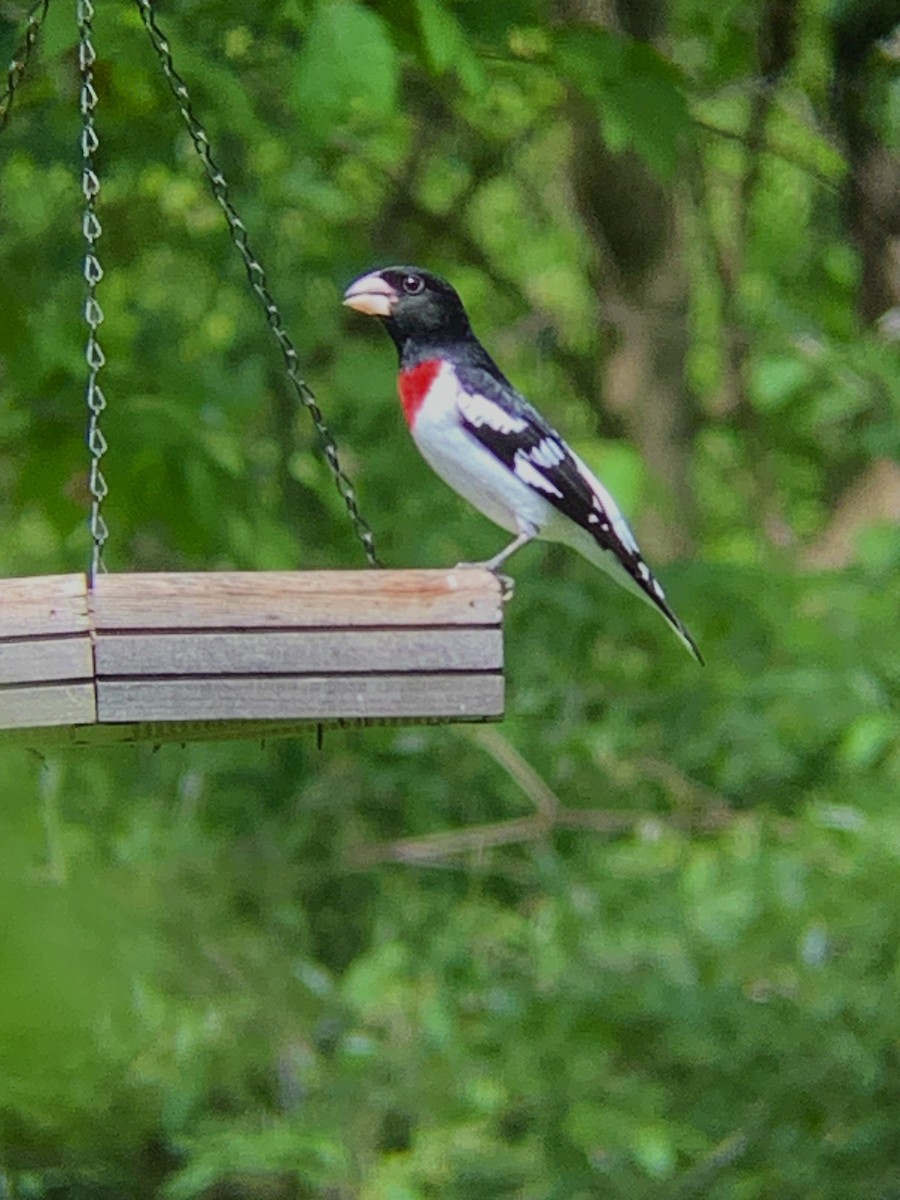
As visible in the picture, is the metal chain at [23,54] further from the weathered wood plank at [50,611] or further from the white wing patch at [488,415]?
the weathered wood plank at [50,611]

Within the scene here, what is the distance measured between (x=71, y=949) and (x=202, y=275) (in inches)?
181

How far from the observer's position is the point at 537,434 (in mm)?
3311

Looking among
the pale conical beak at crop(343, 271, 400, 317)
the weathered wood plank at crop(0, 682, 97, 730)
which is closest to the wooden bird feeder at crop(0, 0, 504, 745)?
the weathered wood plank at crop(0, 682, 97, 730)

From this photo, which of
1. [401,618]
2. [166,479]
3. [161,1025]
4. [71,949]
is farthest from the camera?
[161,1025]

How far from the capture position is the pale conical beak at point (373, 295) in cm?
346

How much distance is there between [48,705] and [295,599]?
1.05 feet

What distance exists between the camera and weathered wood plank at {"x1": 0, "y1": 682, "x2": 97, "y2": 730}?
7.30ft

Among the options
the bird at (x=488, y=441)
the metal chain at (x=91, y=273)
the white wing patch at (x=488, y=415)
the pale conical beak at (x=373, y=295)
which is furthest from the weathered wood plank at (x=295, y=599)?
the pale conical beak at (x=373, y=295)

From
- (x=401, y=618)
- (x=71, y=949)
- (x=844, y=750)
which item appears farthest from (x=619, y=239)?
(x=71, y=949)

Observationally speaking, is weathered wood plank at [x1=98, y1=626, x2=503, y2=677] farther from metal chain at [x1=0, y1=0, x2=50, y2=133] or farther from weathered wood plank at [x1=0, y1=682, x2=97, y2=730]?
metal chain at [x1=0, y1=0, x2=50, y2=133]

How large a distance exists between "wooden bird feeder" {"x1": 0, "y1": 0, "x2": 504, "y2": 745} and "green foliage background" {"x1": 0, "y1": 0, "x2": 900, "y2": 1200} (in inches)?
33.3

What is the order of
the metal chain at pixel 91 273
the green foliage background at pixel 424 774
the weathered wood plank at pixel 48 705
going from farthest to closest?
1. the green foliage background at pixel 424 774
2. the metal chain at pixel 91 273
3. the weathered wood plank at pixel 48 705

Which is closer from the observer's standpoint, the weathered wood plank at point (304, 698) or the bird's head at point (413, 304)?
the weathered wood plank at point (304, 698)

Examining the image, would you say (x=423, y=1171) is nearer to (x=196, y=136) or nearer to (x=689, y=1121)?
(x=689, y=1121)
